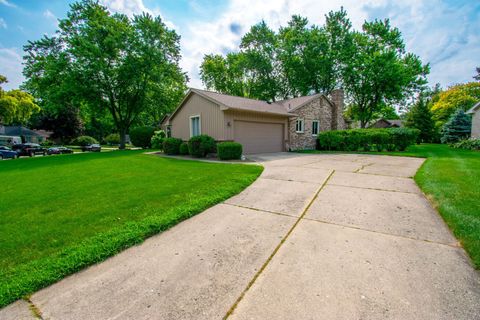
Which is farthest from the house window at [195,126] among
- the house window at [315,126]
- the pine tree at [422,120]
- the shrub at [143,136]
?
the pine tree at [422,120]

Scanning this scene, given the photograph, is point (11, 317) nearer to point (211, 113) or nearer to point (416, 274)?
point (416, 274)

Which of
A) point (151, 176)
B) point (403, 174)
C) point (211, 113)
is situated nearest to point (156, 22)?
point (211, 113)

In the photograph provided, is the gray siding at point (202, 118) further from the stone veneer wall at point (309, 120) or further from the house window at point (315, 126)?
the house window at point (315, 126)

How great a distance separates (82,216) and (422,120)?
Answer: 35.1 metres

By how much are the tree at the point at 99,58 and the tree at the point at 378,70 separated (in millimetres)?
20860

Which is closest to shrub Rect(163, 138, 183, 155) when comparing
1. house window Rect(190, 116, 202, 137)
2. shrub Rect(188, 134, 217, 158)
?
house window Rect(190, 116, 202, 137)

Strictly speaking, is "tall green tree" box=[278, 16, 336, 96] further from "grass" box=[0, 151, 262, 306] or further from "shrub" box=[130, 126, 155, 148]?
"grass" box=[0, 151, 262, 306]

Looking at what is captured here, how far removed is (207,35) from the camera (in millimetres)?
11516

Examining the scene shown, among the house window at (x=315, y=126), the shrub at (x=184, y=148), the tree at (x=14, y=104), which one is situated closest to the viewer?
the shrub at (x=184, y=148)

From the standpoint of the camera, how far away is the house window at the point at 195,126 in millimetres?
13492

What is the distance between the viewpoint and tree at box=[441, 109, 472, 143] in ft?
68.2

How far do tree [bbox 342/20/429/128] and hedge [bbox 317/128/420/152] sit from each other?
1113cm

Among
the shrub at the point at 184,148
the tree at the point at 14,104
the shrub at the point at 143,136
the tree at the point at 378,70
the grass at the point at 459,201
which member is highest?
the tree at the point at 378,70

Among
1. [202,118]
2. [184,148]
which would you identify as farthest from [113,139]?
[202,118]
